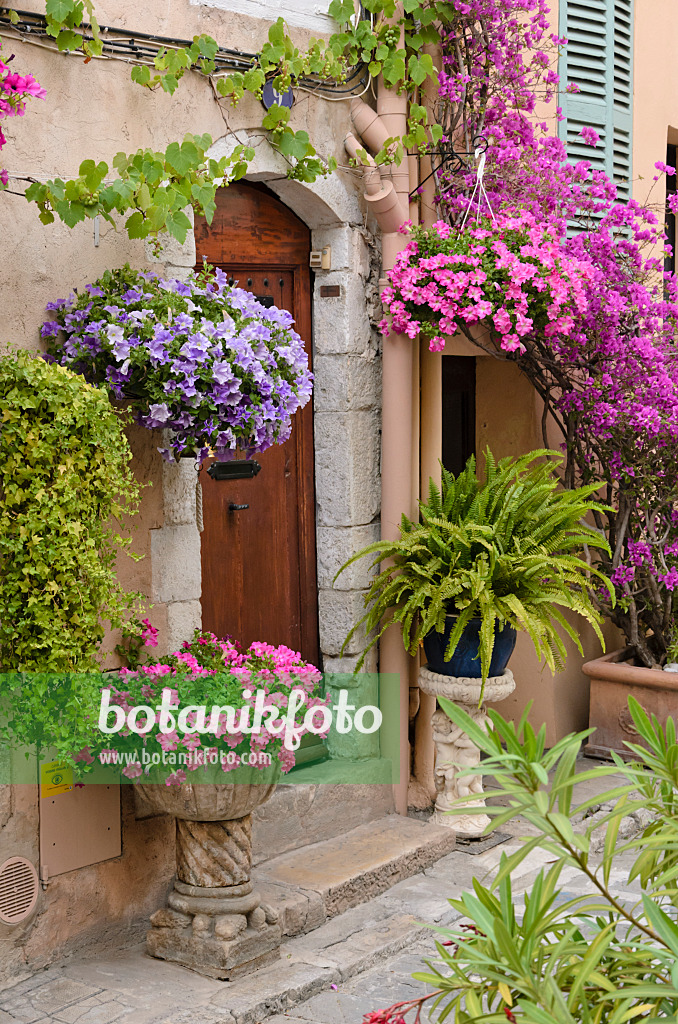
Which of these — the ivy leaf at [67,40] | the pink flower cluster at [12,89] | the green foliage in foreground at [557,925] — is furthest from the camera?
the ivy leaf at [67,40]

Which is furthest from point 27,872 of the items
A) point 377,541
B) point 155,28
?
point 155,28

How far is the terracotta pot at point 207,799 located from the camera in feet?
12.6

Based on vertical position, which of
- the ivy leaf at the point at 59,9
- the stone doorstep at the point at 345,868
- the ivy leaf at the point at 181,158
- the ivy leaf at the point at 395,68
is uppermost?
the ivy leaf at the point at 395,68

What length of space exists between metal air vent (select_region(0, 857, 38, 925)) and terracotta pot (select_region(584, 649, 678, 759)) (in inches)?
131

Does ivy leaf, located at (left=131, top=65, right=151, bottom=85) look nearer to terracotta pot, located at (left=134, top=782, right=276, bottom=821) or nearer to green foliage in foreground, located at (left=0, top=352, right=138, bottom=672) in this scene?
green foliage in foreground, located at (left=0, top=352, right=138, bottom=672)

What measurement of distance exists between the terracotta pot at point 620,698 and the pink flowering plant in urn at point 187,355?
3.01 meters

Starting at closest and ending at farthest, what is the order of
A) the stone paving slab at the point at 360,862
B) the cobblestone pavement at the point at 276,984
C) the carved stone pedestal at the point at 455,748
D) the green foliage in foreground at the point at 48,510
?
1. the green foliage in foreground at the point at 48,510
2. the cobblestone pavement at the point at 276,984
3. the stone paving slab at the point at 360,862
4. the carved stone pedestal at the point at 455,748

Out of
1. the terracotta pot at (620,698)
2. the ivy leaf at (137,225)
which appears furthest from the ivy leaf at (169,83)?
the terracotta pot at (620,698)

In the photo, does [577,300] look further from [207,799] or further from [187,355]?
[207,799]

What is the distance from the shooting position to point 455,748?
17.2 feet

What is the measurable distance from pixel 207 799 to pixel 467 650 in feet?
5.12

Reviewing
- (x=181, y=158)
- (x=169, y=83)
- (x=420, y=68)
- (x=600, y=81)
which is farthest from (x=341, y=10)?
(x=600, y=81)

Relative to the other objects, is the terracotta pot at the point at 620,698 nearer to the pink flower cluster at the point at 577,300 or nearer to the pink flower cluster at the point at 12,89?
the pink flower cluster at the point at 577,300

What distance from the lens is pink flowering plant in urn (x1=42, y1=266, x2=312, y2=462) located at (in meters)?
3.64
